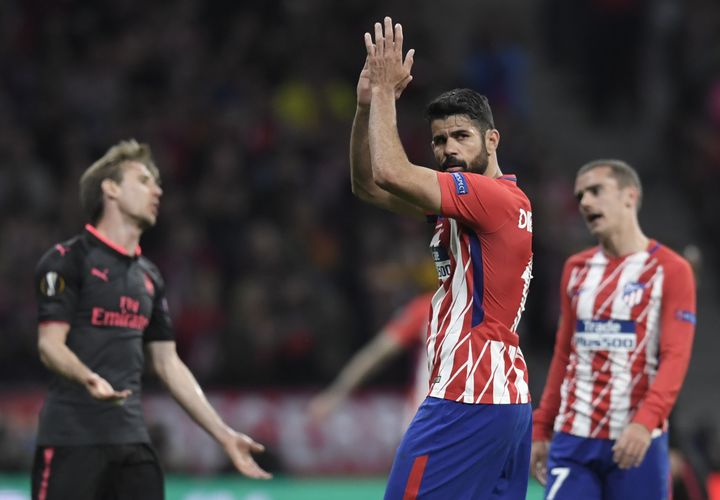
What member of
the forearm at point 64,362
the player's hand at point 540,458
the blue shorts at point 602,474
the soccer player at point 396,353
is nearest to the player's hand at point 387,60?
the forearm at point 64,362

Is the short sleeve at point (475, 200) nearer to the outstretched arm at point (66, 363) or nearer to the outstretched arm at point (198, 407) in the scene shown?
the outstretched arm at point (66, 363)

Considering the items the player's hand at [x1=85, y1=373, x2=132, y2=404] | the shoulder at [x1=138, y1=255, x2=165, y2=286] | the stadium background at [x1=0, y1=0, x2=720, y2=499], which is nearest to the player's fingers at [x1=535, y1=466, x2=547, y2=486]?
the shoulder at [x1=138, y1=255, x2=165, y2=286]

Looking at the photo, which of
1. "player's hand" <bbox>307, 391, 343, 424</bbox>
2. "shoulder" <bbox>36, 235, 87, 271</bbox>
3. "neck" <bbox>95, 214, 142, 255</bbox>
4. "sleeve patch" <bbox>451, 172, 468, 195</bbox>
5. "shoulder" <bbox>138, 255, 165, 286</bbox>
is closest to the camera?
"sleeve patch" <bbox>451, 172, 468, 195</bbox>

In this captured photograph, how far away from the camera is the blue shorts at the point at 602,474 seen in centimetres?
609

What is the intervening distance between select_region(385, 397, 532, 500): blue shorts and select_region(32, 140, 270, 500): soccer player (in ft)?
3.56

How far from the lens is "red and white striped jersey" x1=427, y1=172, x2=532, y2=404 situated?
495 cm

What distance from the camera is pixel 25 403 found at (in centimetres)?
1116

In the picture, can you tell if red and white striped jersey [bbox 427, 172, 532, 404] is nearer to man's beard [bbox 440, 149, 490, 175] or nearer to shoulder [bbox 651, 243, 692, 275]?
man's beard [bbox 440, 149, 490, 175]

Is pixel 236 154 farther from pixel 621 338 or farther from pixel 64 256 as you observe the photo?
pixel 621 338

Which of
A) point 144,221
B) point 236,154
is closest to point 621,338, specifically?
point 144,221

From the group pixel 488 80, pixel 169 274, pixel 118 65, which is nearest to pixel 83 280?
pixel 169 274

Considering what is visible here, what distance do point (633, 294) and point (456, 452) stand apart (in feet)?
5.73

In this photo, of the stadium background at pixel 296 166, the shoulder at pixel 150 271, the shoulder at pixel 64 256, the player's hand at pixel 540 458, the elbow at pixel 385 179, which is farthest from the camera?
the stadium background at pixel 296 166

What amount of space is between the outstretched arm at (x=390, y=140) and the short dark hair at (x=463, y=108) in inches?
8.7
